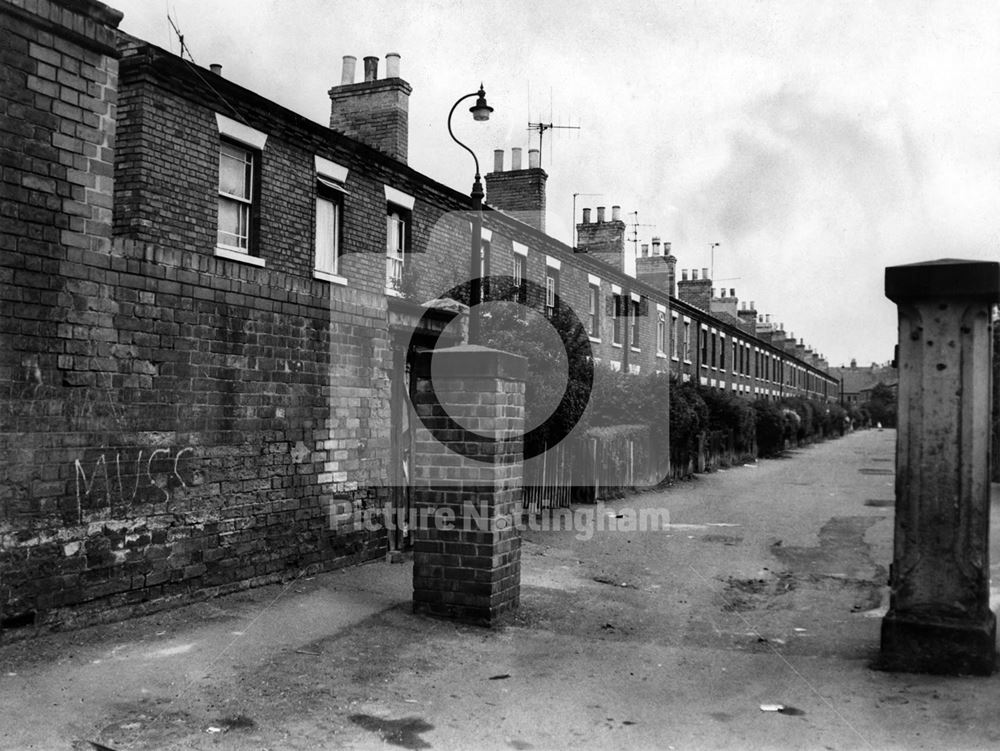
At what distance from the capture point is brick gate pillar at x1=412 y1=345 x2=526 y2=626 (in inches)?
258

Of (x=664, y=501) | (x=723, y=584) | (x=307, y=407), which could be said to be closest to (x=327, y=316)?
(x=307, y=407)

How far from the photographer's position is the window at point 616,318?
2612 cm

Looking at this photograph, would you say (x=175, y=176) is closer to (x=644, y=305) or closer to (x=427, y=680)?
(x=427, y=680)

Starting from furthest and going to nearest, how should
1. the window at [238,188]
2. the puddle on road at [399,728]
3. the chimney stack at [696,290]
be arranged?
1. the chimney stack at [696,290]
2. the window at [238,188]
3. the puddle on road at [399,728]

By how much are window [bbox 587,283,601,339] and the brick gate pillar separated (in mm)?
17633

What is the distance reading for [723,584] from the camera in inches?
351

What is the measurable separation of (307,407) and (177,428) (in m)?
1.71

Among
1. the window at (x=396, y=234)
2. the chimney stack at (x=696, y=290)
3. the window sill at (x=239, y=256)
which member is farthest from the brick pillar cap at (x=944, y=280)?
the chimney stack at (x=696, y=290)

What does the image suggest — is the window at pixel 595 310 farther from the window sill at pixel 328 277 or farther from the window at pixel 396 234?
the window sill at pixel 328 277

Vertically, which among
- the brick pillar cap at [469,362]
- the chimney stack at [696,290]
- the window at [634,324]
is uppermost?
the chimney stack at [696,290]

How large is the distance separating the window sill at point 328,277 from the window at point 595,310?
11.8m

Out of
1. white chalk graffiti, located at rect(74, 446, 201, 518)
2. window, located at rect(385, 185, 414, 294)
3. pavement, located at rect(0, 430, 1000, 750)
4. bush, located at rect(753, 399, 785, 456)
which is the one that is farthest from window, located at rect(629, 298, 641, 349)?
white chalk graffiti, located at rect(74, 446, 201, 518)

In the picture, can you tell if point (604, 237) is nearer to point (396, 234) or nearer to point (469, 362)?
point (396, 234)

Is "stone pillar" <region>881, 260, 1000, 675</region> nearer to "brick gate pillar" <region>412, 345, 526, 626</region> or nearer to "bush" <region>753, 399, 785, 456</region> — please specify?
"brick gate pillar" <region>412, 345, 526, 626</region>
